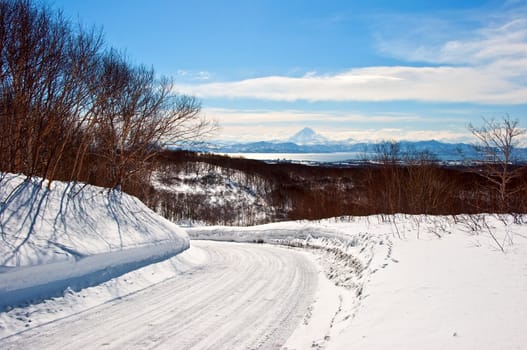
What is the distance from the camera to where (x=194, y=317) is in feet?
22.9

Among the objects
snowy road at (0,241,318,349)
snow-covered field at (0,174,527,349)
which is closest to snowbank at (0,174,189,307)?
snow-covered field at (0,174,527,349)

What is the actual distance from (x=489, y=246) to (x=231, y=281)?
6321mm

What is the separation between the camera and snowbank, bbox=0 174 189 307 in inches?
267

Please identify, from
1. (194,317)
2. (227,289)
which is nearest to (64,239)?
(194,317)

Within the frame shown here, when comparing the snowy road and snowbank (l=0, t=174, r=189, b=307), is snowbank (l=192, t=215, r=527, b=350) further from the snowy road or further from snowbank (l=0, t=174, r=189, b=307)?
snowbank (l=0, t=174, r=189, b=307)

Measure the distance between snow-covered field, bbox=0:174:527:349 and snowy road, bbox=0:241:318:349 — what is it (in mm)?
30

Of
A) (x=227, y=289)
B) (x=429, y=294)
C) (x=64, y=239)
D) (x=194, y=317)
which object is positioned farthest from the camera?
(x=227, y=289)

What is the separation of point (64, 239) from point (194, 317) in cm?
347

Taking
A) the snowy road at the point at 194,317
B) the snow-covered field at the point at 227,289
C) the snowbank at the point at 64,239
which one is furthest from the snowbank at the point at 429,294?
the snowbank at the point at 64,239

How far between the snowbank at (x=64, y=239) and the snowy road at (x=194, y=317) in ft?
3.02

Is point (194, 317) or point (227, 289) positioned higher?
point (194, 317)

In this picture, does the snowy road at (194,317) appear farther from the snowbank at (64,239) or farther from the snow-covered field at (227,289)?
the snowbank at (64,239)

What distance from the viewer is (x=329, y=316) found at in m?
7.18

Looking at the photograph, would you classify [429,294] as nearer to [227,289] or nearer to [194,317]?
[194,317]
